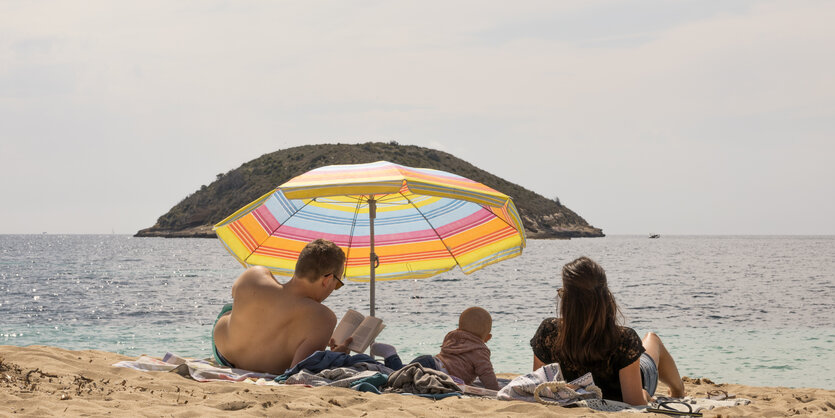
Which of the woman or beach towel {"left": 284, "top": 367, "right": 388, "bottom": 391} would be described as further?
beach towel {"left": 284, "top": 367, "right": 388, "bottom": 391}

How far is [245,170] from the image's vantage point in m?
104

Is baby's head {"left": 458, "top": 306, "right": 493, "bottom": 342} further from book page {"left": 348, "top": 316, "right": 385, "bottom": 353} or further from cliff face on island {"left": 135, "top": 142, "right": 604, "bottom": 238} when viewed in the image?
cliff face on island {"left": 135, "top": 142, "right": 604, "bottom": 238}

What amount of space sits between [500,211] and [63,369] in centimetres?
396

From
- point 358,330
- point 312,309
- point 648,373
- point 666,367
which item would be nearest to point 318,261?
point 312,309

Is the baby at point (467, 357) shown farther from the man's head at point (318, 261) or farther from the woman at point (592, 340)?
the man's head at point (318, 261)

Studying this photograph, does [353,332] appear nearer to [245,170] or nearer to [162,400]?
[162,400]

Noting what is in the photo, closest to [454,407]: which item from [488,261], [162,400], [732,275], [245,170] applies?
[162,400]

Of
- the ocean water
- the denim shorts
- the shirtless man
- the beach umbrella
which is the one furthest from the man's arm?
the ocean water

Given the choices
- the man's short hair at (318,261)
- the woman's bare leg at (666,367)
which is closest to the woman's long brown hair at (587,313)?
the woman's bare leg at (666,367)

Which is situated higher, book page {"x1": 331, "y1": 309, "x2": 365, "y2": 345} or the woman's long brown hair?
the woman's long brown hair

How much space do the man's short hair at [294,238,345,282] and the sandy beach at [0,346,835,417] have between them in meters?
0.84

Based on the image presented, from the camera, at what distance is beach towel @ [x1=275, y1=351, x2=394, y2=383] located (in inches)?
205

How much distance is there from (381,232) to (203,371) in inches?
93.2

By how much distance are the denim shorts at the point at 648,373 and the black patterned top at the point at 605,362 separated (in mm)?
353
